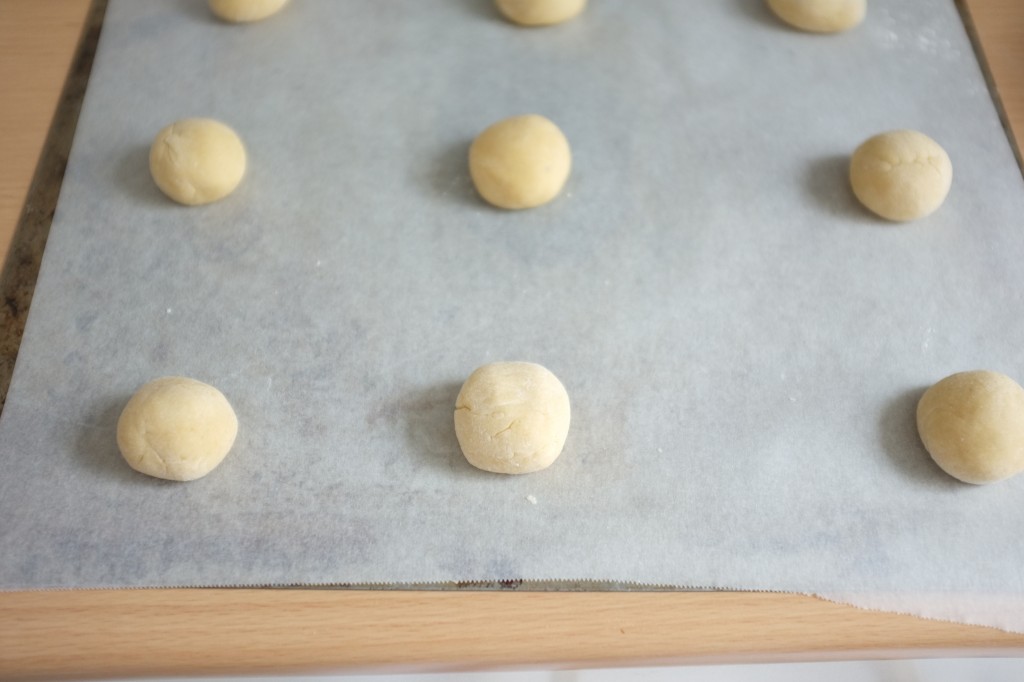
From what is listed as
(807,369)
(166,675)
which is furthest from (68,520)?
(807,369)

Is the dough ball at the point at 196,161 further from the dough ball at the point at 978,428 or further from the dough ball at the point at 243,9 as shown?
the dough ball at the point at 978,428

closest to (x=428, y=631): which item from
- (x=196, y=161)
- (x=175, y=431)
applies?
(x=175, y=431)

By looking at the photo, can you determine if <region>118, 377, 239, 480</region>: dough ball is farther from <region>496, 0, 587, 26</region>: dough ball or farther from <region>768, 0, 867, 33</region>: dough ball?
<region>768, 0, 867, 33</region>: dough ball

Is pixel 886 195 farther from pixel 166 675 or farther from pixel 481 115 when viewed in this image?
pixel 166 675

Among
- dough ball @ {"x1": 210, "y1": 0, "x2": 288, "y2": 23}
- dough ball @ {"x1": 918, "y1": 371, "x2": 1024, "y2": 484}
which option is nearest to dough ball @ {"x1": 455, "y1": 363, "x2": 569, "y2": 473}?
dough ball @ {"x1": 918, "y1": 371, "x2": 1024, "y2": 484}

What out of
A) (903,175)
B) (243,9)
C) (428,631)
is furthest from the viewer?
(243,9)

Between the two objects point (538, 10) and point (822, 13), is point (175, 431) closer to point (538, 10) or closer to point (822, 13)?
point (538, 10)
